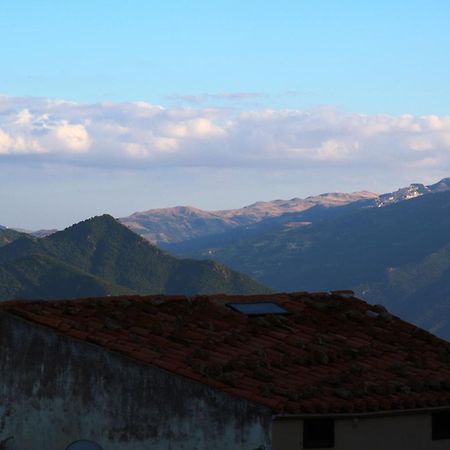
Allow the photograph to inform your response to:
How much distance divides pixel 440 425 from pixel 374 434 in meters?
2.75

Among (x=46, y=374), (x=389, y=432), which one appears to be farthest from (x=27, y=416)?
(x=389, y=432)

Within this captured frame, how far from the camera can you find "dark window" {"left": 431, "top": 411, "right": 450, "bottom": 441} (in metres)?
28.9

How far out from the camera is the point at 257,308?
32531mm

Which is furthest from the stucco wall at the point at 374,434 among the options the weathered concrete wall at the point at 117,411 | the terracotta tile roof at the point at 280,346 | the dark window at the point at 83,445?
the dark window at the point at 83,445

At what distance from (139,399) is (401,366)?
8878 millimetres

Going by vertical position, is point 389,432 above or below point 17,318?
below

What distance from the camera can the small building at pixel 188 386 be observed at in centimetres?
2483

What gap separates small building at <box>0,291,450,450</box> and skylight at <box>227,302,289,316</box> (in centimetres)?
106

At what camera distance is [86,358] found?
25047 mm

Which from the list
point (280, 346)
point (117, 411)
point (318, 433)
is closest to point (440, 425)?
point (318, 433)

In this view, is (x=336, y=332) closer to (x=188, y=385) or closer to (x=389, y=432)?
(x=389, y=432)

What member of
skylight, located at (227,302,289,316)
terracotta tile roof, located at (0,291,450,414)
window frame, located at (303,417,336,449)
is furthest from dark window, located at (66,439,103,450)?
skylight, located at (227,302,289,316)

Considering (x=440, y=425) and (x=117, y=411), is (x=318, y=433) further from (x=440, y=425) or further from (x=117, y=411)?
(x=117, y=411)

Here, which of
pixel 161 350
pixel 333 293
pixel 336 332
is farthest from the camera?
pixel 333 293
